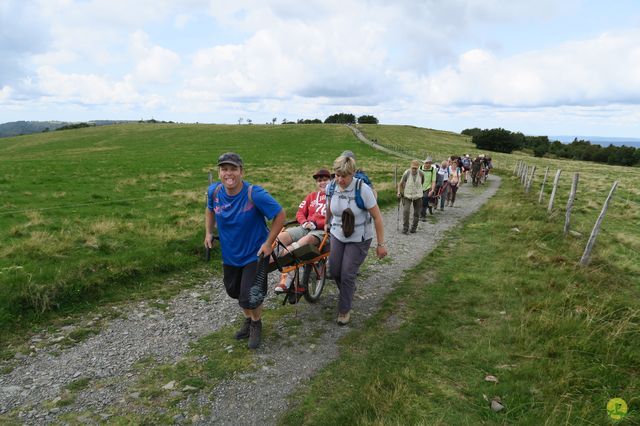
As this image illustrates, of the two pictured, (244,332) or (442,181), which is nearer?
(244,332)

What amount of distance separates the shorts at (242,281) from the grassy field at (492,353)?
131cm

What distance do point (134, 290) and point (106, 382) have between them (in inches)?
109

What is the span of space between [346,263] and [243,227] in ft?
5.46

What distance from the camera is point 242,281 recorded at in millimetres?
4898

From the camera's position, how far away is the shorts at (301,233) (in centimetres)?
626

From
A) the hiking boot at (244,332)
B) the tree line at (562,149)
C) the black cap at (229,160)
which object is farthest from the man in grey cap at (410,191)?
the tree line at (562,149)

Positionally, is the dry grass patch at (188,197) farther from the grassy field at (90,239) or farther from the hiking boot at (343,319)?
the hiking boot at (343,319)

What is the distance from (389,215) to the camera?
1481cm

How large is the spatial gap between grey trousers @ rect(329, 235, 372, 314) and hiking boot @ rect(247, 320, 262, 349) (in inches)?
50.8

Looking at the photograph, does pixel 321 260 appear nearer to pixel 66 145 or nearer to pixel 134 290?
pixel 134 290

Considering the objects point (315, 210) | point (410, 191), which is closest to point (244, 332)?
point (315, 210)

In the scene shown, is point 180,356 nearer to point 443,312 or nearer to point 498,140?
point 443,312

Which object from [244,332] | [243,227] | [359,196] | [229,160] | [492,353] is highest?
[229,160]

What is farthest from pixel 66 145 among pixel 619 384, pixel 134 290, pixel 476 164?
pixel 619 384
